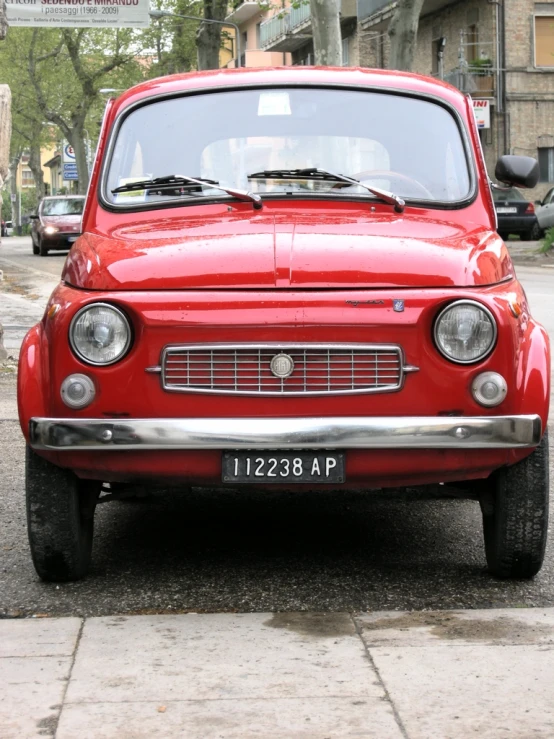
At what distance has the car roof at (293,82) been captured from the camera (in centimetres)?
613

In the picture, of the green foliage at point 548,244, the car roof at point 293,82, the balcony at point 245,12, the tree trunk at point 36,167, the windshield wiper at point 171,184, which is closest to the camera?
the windshield wiper at point 171,184

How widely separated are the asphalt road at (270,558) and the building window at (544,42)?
132 feet

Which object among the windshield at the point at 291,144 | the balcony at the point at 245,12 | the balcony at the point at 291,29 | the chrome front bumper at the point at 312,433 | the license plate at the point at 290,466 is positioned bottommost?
the license plate at the point at 290,466

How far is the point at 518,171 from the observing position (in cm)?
642

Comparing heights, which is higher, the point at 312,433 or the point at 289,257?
the point at 289,257

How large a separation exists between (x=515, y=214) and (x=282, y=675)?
36.1m

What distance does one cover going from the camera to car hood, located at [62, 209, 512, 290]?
15.3 ft

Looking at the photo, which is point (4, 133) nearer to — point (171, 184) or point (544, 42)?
point (171, 184)

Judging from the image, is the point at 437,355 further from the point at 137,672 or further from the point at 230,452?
the point at 137,672

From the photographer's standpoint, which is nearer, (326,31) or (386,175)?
(386,175)

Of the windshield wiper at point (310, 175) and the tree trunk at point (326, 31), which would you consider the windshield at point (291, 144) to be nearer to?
the windshield wiper at point (310, 175)

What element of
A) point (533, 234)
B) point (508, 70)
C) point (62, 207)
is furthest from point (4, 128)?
point (508, 70)

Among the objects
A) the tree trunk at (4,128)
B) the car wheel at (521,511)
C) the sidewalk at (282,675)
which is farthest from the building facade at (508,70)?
the sidewalk at (282,675)

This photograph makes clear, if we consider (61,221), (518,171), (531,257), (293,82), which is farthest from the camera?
(61,221)
